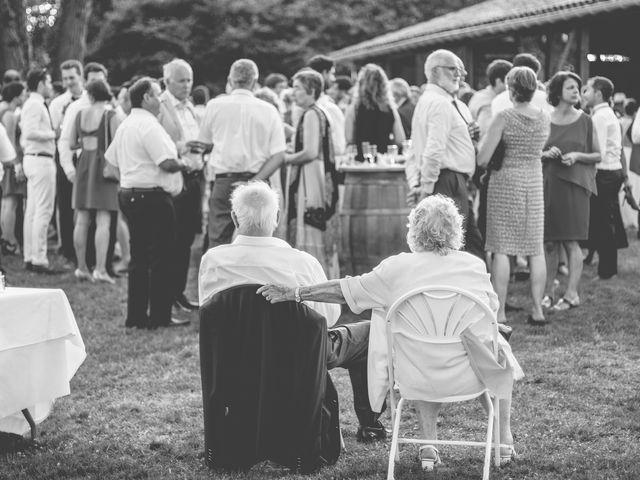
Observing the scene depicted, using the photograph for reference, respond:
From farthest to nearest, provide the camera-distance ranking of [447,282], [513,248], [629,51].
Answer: [629,51] → [513,248] → [447,282]

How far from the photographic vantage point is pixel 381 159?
8586 millimetres

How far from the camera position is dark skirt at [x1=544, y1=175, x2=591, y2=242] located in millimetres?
7844

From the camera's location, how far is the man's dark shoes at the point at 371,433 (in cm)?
497

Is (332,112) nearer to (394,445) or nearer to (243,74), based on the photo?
(243,74)

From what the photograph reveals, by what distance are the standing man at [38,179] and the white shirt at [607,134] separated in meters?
5.22

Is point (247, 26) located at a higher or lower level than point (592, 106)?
higher

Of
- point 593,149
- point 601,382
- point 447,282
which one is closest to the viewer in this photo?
point 447,282

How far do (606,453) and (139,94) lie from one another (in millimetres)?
4238

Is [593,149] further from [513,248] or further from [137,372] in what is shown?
[137,372]

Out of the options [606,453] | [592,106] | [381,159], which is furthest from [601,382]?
[592,106]

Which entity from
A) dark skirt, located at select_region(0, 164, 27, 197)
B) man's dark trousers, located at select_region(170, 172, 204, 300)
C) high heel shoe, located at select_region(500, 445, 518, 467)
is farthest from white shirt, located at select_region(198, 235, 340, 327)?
dark skirt, located at select_region(0, 164, 27, 197)

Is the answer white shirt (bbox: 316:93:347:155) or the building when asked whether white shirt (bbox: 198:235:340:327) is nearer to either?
white shirt (bbox: 316:93:347:155)

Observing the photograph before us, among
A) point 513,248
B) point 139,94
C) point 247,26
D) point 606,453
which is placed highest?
point 247,26

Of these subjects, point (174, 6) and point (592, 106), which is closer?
point (592, 106)
